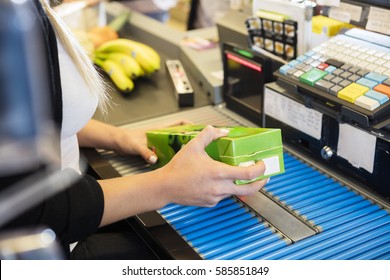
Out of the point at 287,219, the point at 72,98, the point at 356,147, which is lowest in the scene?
the point at 287,219

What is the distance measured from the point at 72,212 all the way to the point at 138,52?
1.15m

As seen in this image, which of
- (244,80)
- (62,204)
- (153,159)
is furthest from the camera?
(244,80)

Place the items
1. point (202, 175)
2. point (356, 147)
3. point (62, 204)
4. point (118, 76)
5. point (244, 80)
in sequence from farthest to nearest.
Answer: point (118, 76)
point (244, 80)
point (356, 147)
point (202, 175)
point (62, 204)

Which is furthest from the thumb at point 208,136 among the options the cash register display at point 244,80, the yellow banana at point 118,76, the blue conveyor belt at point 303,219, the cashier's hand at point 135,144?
the yellow banana at point 118,76

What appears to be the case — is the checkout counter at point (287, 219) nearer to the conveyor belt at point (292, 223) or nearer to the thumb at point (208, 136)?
the conveyor belt at point (292, 223)

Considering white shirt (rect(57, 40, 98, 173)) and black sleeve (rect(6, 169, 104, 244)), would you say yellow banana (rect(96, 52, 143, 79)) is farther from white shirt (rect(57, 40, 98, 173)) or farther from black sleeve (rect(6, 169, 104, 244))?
black sleeve (rect(6, 169, 104, 244))

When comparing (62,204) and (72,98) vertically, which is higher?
(72,98)

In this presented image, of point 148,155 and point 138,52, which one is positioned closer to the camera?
point 148,155

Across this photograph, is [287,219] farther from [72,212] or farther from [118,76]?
[118,76]

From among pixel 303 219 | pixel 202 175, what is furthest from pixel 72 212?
pixel 303 219

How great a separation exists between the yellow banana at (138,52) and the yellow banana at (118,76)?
78mm

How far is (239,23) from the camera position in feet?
5.76

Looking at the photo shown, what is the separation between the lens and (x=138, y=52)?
1968 mm

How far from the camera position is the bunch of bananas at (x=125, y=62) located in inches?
73.9
